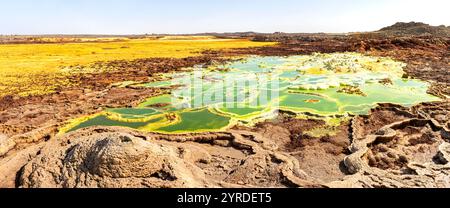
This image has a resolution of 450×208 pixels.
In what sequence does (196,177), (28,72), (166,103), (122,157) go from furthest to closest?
1. (28,72)
2. (166,103)
3. (196,177)
4. (122,157)

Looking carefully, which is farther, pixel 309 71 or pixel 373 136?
pixel 309 71

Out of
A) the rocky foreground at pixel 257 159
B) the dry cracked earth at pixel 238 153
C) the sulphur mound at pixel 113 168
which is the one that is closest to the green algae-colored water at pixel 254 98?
the dry cracked earth at pixel 238 153

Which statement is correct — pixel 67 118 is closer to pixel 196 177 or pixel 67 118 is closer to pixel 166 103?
pixel 166 103

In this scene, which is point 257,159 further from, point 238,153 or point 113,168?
point 113,168

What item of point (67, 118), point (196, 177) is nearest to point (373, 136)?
point (196, 177)

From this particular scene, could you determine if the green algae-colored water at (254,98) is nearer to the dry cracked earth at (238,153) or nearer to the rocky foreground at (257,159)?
the dry cracked earth at (238,153)

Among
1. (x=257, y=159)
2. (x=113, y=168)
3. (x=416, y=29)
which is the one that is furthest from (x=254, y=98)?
(x=416, y=29)
